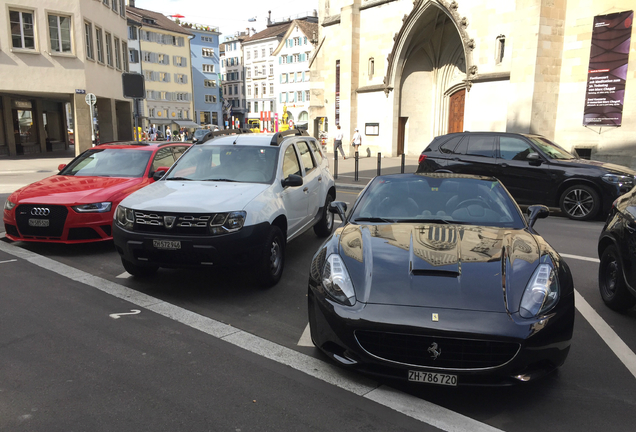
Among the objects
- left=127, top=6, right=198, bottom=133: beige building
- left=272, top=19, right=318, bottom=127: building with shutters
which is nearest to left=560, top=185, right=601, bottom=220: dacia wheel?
left=127, top=6, right=198, bottom=133: beige building

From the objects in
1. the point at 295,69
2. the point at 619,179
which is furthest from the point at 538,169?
the point at 295,69

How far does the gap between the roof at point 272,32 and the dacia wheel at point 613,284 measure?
9388cm

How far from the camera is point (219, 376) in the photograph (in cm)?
369

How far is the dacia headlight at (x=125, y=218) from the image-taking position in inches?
217

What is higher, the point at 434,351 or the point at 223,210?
the point at 223,210

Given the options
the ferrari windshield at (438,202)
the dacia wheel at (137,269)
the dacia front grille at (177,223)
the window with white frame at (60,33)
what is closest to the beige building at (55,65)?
the window with white frame at (60,33)

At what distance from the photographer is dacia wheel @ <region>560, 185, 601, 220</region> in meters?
10.6

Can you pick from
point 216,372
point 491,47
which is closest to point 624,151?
point 491,47

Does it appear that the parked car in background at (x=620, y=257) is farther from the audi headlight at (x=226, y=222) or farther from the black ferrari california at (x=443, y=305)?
the audi headlight at (x=226, y=222)

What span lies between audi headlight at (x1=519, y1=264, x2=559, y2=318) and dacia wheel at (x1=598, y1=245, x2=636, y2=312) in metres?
1.84

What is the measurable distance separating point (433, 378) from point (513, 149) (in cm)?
945

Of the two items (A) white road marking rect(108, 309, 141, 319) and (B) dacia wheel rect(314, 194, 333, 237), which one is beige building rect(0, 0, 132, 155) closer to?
(B) dacia wheel rect(314, 194, 333, 237)

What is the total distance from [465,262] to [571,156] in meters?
9.30

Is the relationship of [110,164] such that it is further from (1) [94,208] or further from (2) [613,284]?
(2) [613,284]
